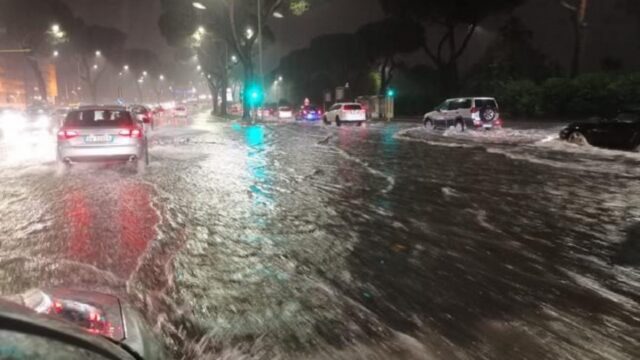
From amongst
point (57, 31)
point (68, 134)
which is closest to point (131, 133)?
point (68, 134)

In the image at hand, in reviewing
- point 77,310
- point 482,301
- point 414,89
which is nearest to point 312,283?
point 482,301

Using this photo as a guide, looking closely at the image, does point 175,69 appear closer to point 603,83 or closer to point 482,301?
point 603,83

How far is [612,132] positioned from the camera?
19.8 metres

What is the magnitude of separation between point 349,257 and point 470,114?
81.1 ft

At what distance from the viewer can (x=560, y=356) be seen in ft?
14.1

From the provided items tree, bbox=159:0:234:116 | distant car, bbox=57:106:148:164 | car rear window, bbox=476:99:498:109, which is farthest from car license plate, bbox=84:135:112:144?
tree, bbox=159:0:234:116

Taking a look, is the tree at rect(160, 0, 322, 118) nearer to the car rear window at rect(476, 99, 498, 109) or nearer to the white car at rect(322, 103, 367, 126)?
the white car at rect(322, 103, 367, 126)

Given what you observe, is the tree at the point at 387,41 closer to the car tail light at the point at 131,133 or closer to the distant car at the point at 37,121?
the distant car at the point at 37,121

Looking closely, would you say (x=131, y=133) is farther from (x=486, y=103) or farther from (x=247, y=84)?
(x=247, y=84)

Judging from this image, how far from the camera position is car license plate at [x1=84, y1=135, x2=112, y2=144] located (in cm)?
1462

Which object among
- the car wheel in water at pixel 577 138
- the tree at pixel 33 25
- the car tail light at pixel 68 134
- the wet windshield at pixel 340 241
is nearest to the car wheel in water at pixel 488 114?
the wet windshield at pixel 340 241

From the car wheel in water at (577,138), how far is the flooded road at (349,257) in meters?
6.95

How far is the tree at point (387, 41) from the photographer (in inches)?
2559

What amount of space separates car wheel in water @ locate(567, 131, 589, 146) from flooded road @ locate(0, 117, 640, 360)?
273 inches
